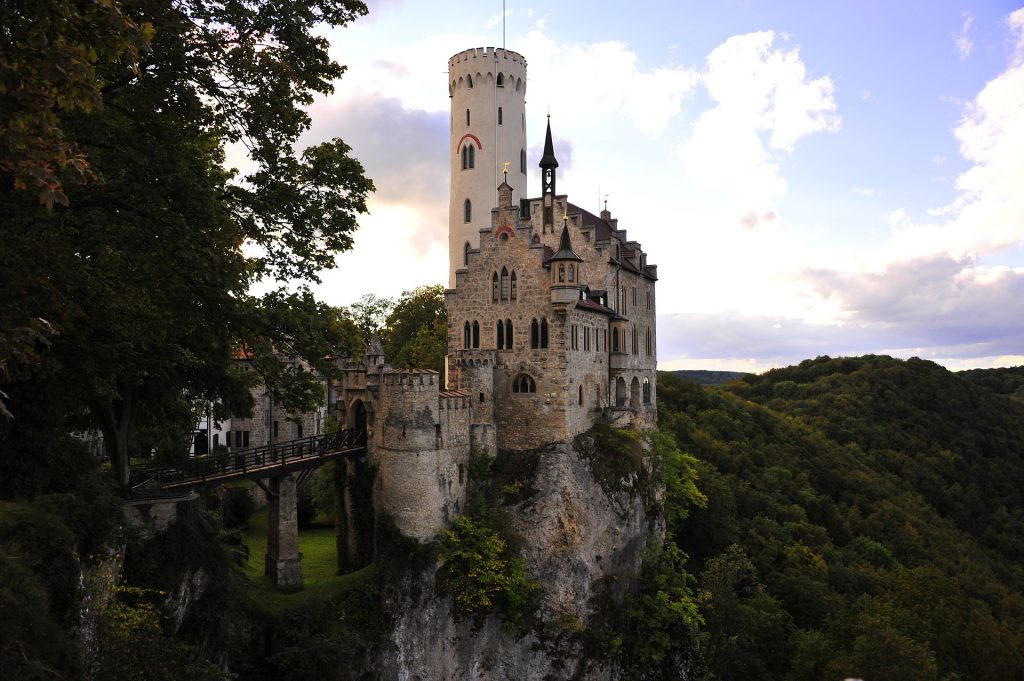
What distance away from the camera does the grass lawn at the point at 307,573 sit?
1078 inches

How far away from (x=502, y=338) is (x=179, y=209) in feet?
75.6

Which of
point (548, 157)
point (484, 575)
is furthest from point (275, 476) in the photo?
point (548, 157)

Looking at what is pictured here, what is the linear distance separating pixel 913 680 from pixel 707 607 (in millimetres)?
11217

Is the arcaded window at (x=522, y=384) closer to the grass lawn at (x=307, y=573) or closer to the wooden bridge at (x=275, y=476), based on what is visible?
the wooden bridge at (x=275, y=476)

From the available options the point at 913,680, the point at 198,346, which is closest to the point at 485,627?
the point at 198,346

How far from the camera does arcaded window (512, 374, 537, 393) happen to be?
36.5 m

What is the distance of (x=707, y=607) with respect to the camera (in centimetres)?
4319

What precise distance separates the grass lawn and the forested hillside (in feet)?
73.3

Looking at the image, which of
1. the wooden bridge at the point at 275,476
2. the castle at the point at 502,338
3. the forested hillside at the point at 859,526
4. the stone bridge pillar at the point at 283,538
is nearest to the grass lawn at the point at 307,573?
the stone bridge pillar at the point at 283,538

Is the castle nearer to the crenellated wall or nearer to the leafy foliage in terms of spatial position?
the crenellated wall

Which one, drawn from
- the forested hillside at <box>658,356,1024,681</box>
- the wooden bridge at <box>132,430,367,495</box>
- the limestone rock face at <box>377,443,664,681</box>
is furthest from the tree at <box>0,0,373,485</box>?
the forested hillside at <box>658,356,1024,681</box>

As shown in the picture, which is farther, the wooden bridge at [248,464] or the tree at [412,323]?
the tree at [412,323]

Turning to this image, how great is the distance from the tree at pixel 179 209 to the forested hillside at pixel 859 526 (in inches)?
1354

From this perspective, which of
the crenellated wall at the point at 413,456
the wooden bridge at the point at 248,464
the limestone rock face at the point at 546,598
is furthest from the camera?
the crenellated wall at the point at 413,456
